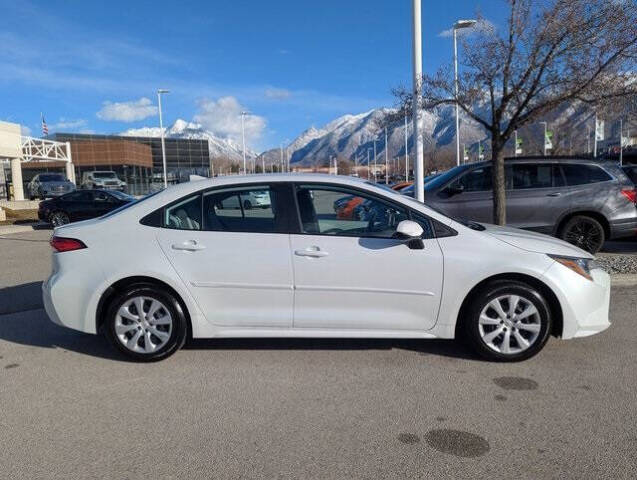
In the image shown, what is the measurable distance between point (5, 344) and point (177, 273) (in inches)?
87.3

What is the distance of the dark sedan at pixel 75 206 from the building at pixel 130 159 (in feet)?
118

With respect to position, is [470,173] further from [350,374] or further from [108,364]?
[108,364]

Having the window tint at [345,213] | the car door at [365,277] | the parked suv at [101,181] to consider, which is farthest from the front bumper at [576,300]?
the parked suv at [101,181]

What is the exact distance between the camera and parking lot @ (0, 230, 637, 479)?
116 inches

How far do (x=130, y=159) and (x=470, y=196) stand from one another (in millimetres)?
56511

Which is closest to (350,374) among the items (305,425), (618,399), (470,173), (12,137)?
(305,425)

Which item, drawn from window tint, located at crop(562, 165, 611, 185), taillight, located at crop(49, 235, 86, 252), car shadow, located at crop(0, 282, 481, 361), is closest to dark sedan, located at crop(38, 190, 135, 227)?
car shadow, located at crop(0, 282, 481, 361)

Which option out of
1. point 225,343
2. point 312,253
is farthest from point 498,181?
point 225,343

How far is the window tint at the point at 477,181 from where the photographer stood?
934 cm

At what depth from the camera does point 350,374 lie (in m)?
4.22

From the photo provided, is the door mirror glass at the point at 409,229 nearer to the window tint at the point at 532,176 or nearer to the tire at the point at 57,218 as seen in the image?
the window tint at the point at 532,176

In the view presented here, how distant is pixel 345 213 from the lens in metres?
4.58

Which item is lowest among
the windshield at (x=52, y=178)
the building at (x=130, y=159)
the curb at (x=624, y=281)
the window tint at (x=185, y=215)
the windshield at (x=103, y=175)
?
the curb at (x=624, y=281)

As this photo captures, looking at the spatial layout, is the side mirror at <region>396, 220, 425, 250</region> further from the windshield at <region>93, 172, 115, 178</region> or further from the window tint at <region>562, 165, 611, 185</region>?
the windshield at <region>93, 172, 115, 178</region>
